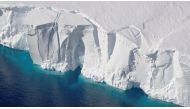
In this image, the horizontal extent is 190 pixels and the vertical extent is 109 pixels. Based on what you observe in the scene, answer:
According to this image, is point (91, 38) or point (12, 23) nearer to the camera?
point (91, 38)

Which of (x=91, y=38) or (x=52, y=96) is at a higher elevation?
(x=91, y=38)

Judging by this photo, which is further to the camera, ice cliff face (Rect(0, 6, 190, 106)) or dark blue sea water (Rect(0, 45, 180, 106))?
ice cliff face (Rect(0, 6, 190, 106))

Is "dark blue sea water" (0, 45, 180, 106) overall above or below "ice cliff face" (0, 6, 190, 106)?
below

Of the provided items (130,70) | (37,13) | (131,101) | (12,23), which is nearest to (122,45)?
(130,70)

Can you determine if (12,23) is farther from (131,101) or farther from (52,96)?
(131,101)
